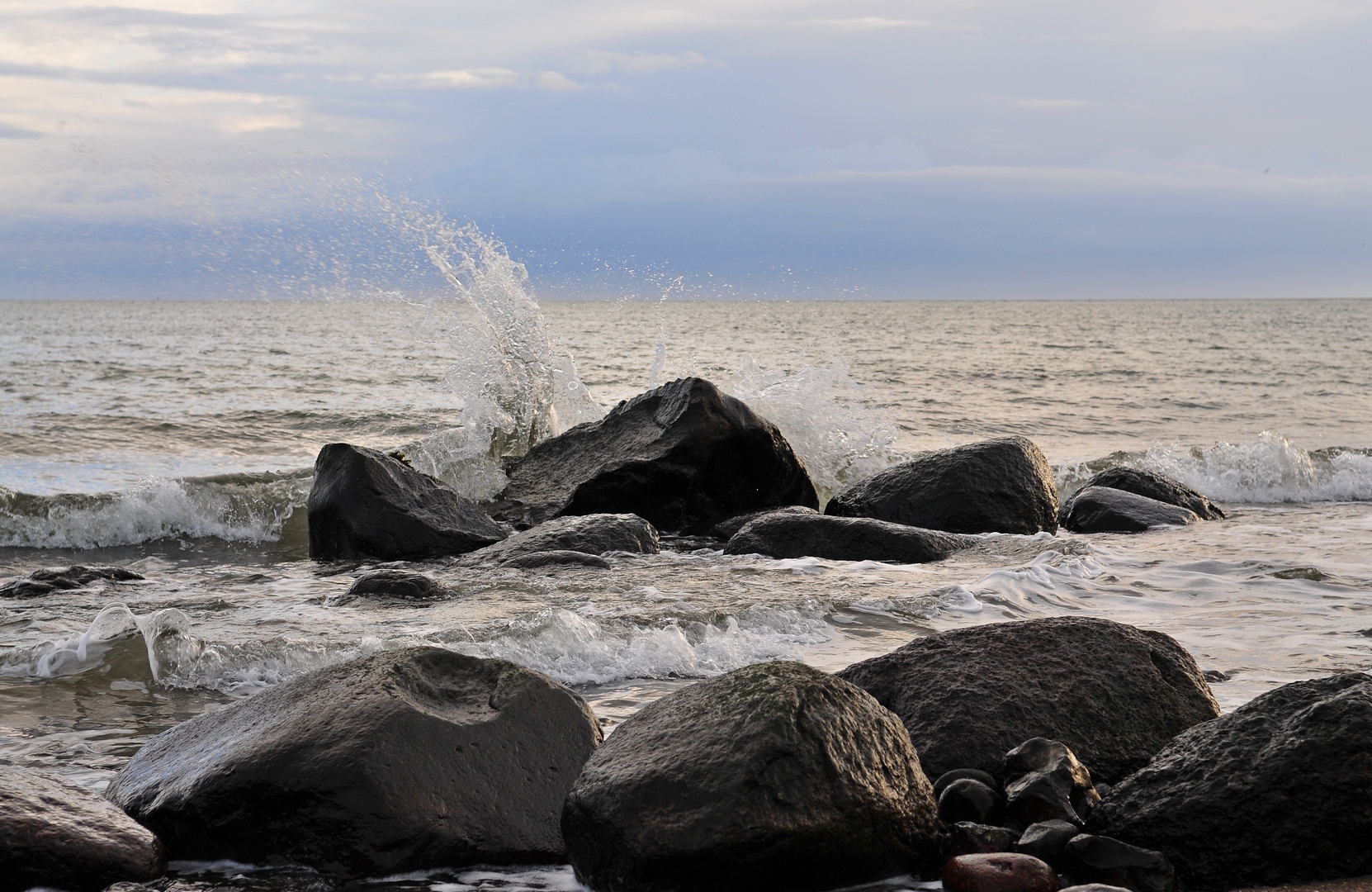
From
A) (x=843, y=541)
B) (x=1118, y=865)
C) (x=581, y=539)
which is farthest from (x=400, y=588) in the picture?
(x=1118, y=865)

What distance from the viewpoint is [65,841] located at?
8.63ft

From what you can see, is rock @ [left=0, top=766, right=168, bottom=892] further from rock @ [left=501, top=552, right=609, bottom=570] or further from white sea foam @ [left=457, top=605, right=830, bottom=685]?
rock @ [left=501, top=552, right=609, bottom=570]

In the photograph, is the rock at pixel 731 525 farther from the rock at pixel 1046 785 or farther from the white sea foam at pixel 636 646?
the rock at pixel 1046 785

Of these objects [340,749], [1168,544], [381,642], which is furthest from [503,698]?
[1168,544]

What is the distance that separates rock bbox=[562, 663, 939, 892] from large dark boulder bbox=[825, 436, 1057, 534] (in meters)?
5.48

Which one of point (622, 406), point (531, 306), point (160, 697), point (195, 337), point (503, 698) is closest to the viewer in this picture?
point (503, 698)

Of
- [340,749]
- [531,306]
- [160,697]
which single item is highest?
[531,306]

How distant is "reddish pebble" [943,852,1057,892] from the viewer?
2.55 m

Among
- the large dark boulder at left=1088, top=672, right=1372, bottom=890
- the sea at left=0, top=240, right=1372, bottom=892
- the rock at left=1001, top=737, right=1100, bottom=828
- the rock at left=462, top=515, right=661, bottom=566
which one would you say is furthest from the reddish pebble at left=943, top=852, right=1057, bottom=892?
the rock at left=462, top=515, right=661, bottom=566

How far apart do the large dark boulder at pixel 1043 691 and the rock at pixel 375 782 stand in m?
1.07

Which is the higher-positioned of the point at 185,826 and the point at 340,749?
the point at 340,749

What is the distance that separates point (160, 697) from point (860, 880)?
3.04 metres

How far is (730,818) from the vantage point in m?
2.52

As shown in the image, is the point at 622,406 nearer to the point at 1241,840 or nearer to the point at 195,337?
the point at 1241,840
